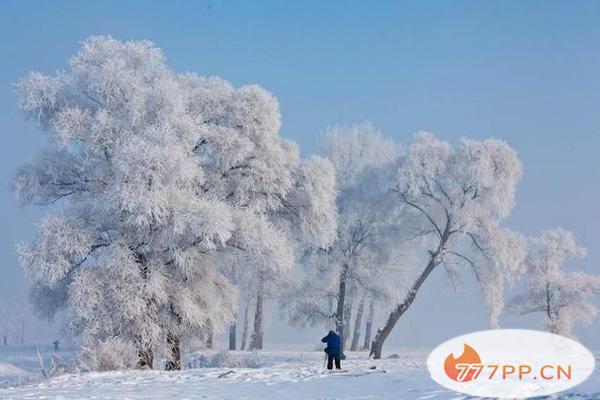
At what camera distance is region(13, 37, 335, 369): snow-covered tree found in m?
25.2

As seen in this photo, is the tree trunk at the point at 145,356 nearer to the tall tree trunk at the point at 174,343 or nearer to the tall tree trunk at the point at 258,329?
the tall tree trunk at the point at 174,343

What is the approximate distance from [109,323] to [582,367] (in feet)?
52.7

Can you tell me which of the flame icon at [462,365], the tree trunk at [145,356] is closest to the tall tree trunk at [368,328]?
the tree trunk at [145,356]

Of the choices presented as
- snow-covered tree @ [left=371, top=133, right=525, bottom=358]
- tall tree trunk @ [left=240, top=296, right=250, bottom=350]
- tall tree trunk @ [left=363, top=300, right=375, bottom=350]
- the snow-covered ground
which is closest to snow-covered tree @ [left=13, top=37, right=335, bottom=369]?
the snow-covered ground

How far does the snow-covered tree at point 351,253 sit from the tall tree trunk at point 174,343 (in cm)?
1183

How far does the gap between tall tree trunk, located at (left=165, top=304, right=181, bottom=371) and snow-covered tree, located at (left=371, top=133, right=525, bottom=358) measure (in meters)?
11.6

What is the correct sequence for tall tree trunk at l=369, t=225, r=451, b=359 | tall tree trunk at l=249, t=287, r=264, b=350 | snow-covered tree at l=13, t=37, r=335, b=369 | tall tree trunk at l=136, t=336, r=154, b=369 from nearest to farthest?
1. snow-covered tree at l=13, t=37, r=335, b=369
2. tall tree trunk at l=136, t=336, r=154, b=369
3. tall tree trunk at l=369, t=225, r=451, b=359
4. tall tree trunk at l=249, t=287, r=264, b=350

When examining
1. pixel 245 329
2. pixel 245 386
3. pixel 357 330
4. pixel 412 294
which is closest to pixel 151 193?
pixel 245 386

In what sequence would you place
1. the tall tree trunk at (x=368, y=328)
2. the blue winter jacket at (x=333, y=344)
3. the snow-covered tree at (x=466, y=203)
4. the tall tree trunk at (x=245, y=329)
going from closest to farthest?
the blue winter jacket at (x=333, y=344) < the snow-covered tree at (x=466, y=203) < the tall tree trunk at (x=368, y=328) < the tall tree trunk at (x=245, y=329)

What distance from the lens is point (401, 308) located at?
35438 mm

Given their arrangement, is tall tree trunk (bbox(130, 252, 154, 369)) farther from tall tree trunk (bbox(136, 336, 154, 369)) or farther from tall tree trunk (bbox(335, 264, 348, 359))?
tall tree trunk (bbox(335, 264, 348, 359))

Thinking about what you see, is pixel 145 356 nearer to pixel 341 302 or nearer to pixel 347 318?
pixel 341 302

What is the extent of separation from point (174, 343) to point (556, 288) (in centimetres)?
2352

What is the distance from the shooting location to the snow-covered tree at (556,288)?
133 feet
